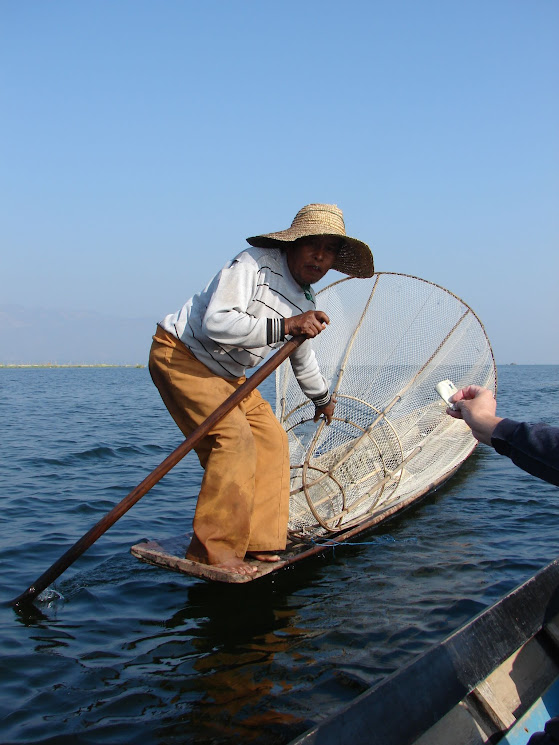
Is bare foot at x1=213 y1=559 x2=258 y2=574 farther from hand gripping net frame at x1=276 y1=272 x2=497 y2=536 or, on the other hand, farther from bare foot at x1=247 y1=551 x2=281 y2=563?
hand gripping net frame at x1=276 y1=272 x2=497 y2=536

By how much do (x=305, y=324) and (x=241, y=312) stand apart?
1.11ft

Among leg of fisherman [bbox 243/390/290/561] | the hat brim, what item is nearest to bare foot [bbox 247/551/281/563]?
leg of fisherman [bbox 243/390/290/561]

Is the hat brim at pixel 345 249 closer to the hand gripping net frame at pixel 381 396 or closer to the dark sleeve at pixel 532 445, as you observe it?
the hand gripping net frame at pixel 381 396

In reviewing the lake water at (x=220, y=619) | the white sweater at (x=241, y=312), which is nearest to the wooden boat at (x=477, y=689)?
the lake water at (x=220, y=619)

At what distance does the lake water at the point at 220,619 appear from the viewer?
2594 millimetres

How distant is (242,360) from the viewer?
3535 millimetres

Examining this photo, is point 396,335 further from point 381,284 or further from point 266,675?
point 266,675

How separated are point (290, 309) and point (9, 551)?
9.52 feet

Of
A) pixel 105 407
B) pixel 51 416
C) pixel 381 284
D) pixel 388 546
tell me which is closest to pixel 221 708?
pixel 388 546

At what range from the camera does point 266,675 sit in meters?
2.87

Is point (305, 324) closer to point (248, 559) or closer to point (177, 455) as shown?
point (177, 455)

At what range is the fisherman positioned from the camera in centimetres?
325

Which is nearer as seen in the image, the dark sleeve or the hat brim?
the dark sleeve

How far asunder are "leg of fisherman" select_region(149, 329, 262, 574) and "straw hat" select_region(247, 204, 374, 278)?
767mm
